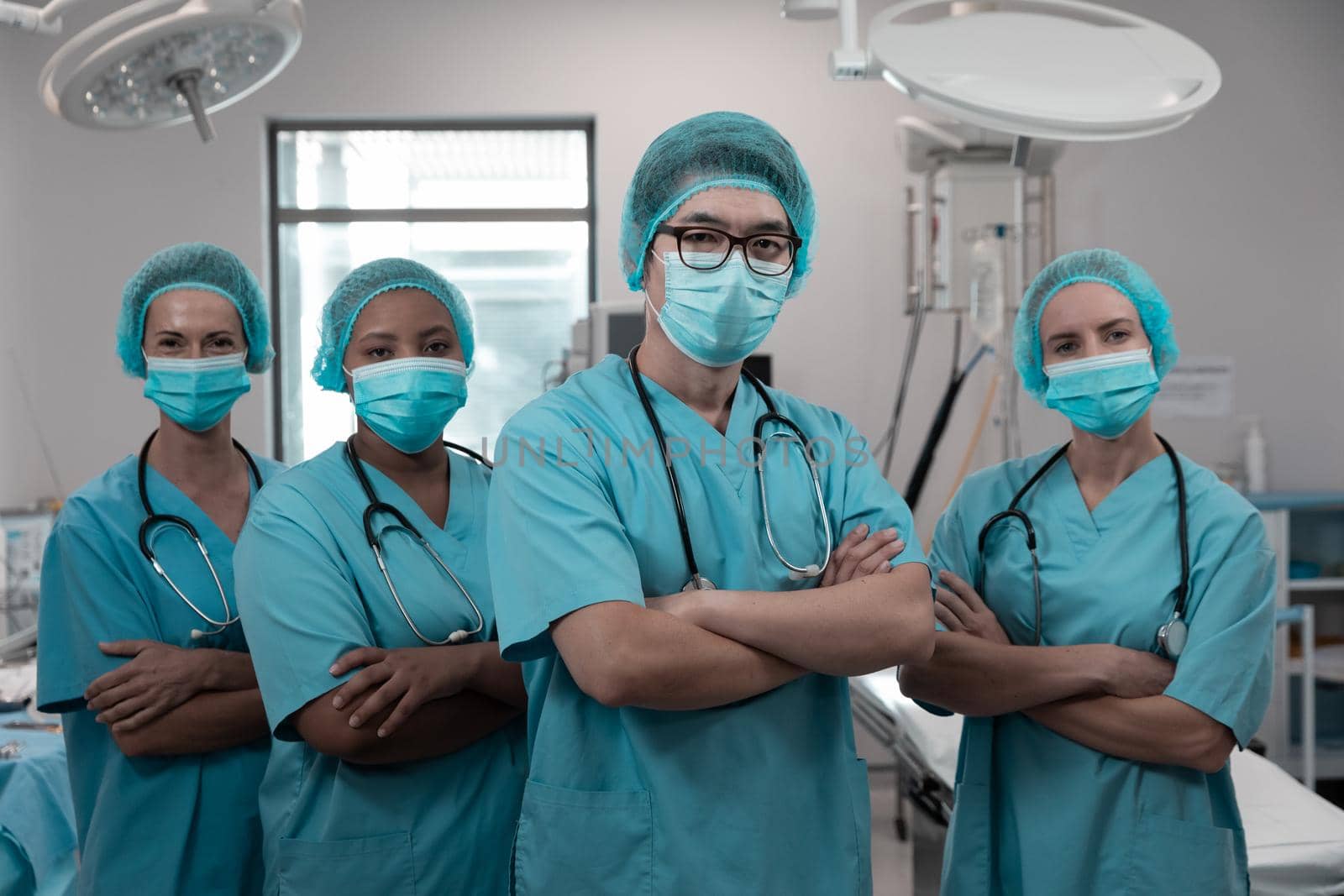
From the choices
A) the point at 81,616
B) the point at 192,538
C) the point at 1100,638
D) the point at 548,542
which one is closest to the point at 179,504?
the point at 192,538

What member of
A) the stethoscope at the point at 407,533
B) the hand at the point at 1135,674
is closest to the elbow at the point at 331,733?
the stethoscope at the point at 407,533

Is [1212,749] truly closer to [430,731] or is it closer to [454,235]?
[430,731]

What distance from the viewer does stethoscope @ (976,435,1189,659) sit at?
3.86ft

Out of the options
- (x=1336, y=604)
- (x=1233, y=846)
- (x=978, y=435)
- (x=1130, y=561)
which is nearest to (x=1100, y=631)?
(x=1130, y=561)

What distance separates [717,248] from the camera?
1.04 m

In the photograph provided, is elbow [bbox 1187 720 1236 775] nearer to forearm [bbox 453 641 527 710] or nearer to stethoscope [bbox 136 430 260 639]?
forearm [bbox 453 641 527 710]

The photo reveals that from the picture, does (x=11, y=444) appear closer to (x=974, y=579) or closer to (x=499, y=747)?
(x=499, y=747)

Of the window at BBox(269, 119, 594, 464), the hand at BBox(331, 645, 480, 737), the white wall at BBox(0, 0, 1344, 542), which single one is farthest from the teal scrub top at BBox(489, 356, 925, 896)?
the window at BBox(269, 119, 594, 464)

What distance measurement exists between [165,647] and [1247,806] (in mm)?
1558

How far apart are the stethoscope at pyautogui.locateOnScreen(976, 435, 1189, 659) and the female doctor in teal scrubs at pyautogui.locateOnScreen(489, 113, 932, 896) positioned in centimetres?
25

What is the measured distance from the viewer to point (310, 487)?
1218 millimetres

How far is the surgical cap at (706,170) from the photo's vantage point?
41.5 inches

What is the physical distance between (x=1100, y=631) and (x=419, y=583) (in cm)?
76

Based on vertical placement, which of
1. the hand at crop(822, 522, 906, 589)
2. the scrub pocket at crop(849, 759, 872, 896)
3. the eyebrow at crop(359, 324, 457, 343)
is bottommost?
the scrub pocket at crop(849, 759, 872, 896)
